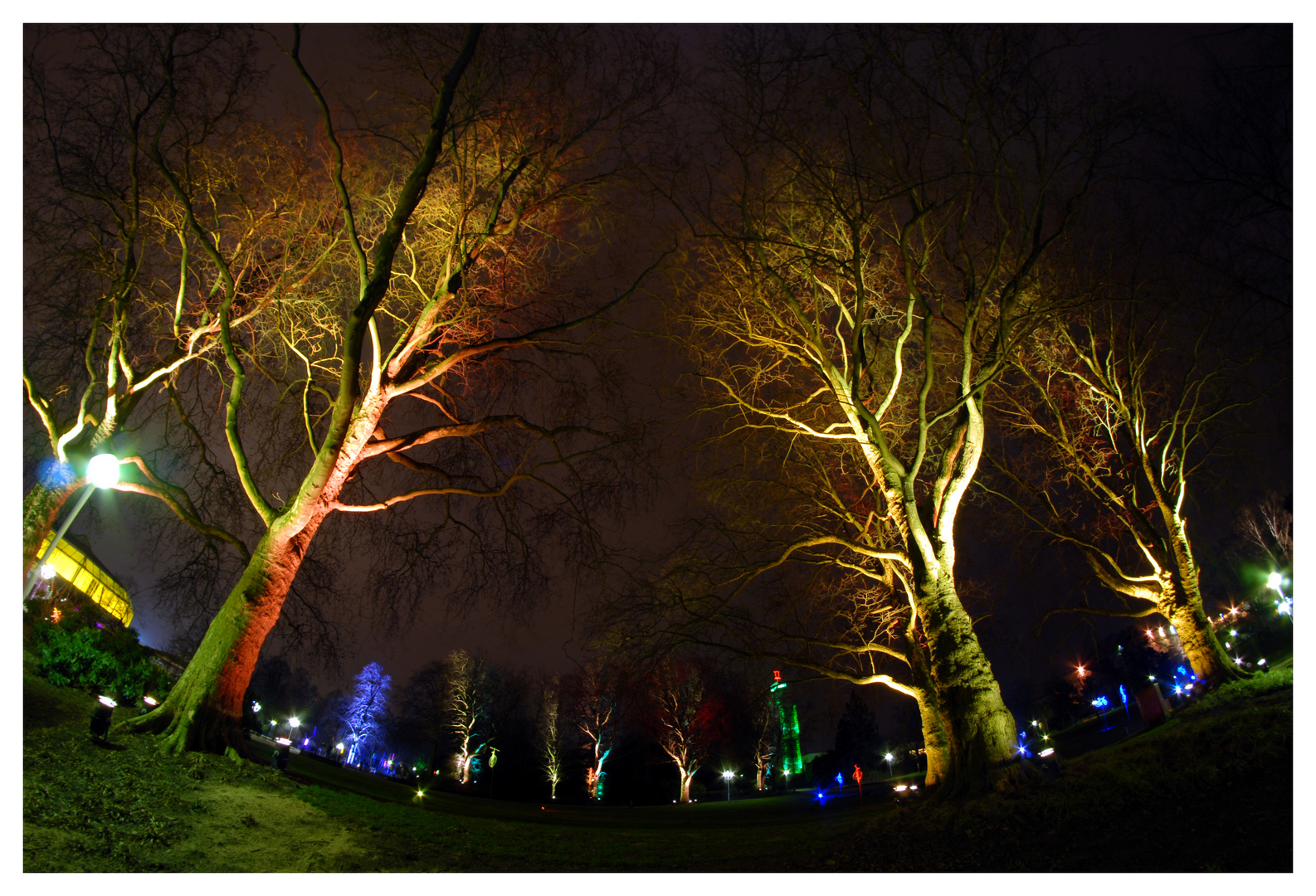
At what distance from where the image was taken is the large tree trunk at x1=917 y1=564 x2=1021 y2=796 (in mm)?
6004

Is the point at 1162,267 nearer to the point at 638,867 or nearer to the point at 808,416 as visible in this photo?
the point at 808,416

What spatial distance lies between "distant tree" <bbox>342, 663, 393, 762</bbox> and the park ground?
53.7 m

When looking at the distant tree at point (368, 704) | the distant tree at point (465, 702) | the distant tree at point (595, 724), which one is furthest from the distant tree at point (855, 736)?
the distant tree at point (368, 704)

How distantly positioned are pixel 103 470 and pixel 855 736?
63724mm

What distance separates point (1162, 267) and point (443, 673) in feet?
172

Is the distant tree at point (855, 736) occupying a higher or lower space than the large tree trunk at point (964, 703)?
higher

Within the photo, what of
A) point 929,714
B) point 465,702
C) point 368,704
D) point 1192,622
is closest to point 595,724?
point 465,702

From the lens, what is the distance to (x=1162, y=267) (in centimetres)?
1134

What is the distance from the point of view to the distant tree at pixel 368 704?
53.4m

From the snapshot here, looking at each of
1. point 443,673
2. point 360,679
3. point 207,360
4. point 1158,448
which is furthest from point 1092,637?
point 360,679

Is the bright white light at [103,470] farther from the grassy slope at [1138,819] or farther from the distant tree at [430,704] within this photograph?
the distant tree at [430,704]

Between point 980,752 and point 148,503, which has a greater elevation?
point 148,503

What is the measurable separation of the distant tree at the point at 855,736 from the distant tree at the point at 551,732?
76.1 ft

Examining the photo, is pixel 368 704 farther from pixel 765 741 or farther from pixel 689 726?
pixel 765 741
